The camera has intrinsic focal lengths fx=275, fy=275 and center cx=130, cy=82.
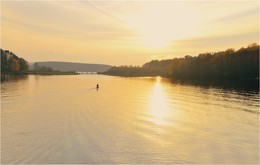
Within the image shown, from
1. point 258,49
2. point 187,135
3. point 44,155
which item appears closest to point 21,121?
point 44,155

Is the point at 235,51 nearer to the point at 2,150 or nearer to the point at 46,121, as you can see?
the point at 46,121

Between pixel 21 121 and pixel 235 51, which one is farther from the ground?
pixel 235 51

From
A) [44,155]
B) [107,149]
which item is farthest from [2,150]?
[107,149]

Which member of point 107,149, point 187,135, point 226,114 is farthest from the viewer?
point 226,114

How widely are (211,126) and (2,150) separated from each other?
2835 centimetres

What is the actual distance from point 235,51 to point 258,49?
1956cm

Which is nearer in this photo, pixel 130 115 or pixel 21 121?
pixel 21 121

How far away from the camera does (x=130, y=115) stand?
157 feet

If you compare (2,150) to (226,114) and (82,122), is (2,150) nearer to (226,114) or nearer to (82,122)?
(82,122)

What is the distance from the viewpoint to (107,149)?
28297mm

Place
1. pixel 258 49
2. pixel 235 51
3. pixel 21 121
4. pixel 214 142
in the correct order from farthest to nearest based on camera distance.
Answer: pixel 235 51 → pixel 258 49 → pixel 21 121 → pixel 214 142

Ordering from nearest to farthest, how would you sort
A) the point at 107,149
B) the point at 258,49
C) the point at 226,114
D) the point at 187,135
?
the point at 107,149 < the point at 187,135 < the point at 226,114 < the point at 258,49

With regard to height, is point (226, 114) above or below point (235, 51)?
below

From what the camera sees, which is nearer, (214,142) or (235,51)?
(214,142)
